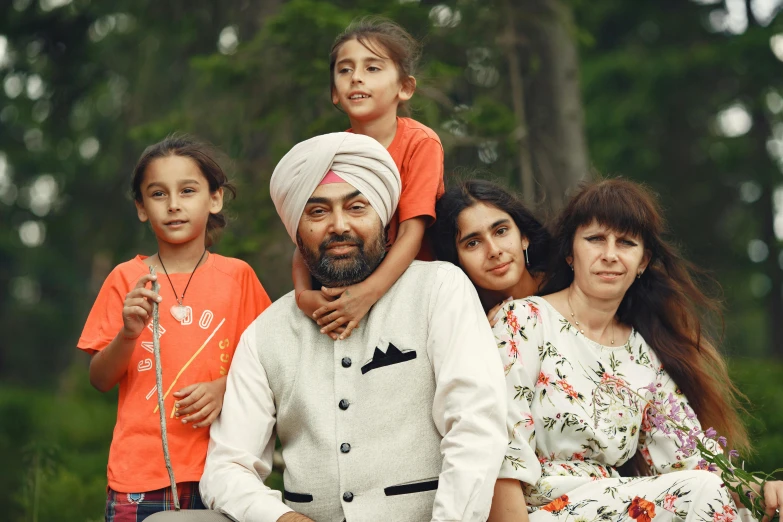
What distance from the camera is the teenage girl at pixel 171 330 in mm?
3703

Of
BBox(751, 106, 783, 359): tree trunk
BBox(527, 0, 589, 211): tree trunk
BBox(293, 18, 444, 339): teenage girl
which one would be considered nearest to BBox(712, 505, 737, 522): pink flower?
BBox(293, 18, 444, 339): teenage girl

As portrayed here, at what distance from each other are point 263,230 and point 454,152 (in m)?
1.60

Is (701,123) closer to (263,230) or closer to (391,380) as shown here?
(263,230)

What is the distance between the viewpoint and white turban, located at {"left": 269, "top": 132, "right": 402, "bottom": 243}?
12.3 ft

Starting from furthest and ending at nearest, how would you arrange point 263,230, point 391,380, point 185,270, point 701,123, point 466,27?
point 701,123 → point 466,27 → point 263,230 → point 185,270 → point 391,380

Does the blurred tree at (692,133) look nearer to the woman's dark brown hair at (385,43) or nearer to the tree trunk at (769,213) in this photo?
the tree trunk at (769,213)

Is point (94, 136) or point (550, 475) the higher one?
point (94, 136)

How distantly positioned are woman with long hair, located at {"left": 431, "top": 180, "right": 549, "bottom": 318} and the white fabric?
424mm

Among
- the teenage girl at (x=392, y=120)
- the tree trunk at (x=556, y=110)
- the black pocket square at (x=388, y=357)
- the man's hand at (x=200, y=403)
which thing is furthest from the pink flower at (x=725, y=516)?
the tree trunk at (x=556, y=110)

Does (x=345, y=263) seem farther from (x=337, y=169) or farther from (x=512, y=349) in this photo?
(x=512, y=349)

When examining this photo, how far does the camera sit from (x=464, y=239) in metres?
4.20

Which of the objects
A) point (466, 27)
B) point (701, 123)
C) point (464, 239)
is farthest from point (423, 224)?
point (701, 123)

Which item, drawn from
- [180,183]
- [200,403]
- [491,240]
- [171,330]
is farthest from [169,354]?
[491,240]

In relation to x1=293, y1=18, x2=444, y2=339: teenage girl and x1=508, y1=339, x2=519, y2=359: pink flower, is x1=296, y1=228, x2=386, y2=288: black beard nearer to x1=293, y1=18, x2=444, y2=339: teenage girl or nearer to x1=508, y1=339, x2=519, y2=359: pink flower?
x1=293, y1=18, x2=444, y2=339: teenage girl
